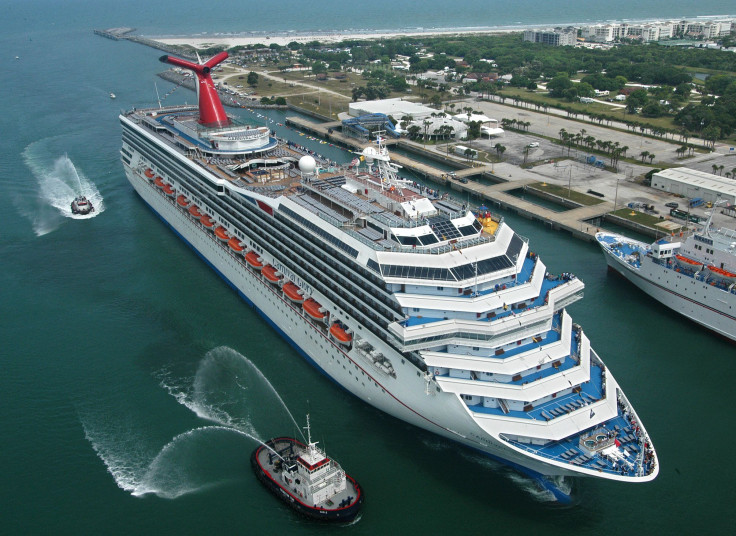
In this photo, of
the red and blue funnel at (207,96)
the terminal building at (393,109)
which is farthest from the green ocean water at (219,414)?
the terminal building at (393,109)

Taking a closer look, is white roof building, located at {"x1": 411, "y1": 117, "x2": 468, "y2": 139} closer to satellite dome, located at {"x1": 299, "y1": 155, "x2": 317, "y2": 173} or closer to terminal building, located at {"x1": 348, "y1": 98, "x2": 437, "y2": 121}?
terminal building, located at {"x1": 348, "y1": 98, "x2": 437, "y2": 121}

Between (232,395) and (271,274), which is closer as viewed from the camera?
(232,395)

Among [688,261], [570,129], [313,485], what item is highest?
[688,261]

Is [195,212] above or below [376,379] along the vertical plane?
above

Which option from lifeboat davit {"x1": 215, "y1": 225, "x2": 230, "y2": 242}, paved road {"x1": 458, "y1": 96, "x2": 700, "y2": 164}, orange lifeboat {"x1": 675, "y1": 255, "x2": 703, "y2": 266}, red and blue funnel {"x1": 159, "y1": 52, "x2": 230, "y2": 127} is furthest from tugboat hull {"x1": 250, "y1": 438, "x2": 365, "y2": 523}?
paved road {"x1": 458, "y1": 96, "x2": 700, "y2": 164}

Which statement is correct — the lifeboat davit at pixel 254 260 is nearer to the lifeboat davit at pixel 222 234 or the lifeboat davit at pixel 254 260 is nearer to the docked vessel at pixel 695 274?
the lifeboat davit at pixel 222 234

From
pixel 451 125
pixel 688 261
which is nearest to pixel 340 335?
pixel 688 261

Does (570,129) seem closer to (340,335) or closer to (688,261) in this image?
(688,261)
